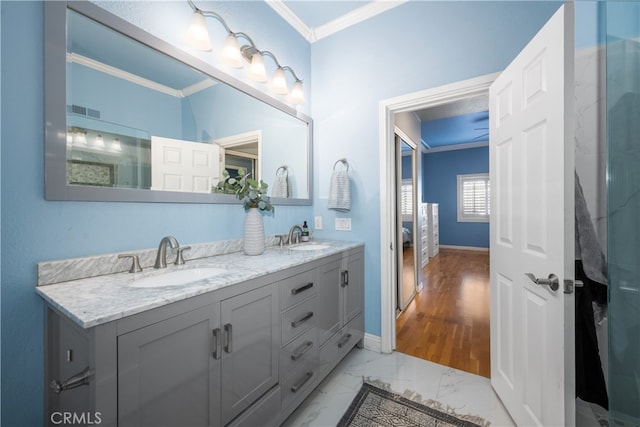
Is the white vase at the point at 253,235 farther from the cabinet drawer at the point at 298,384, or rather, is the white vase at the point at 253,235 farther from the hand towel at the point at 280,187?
the cabinet drawer at the point at 298,384

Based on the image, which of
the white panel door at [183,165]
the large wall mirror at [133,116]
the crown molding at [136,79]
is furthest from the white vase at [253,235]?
the crown molding at [136,79]

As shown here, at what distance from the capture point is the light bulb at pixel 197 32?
54.8 inches

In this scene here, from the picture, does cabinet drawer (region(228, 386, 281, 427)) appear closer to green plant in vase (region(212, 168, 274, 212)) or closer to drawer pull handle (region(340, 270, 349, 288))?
drawer pull handle (region(340, 270, 349, 288))

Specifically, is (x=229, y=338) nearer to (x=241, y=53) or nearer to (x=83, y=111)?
(x=83, y=111)

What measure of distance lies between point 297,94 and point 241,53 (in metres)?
0.54

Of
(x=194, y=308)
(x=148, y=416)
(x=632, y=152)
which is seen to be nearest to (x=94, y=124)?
(x=194, y=308)

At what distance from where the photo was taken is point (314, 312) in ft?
5.08

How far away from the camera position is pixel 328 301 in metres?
1.70

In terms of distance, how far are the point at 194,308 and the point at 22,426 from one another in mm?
785

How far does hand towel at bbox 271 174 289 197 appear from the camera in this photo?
2080 millimetres

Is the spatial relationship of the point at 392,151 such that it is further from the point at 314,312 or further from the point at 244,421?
the point at 244,421

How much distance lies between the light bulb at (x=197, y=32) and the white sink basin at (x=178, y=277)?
49.6 inches

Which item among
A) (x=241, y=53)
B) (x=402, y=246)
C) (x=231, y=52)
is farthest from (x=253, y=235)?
(x=402, y=246)

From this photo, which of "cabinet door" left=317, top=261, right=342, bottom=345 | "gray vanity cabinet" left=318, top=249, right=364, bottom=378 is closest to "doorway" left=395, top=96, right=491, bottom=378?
"gray vanity cabinet" left=318, top=249, right=364, bottom=378
